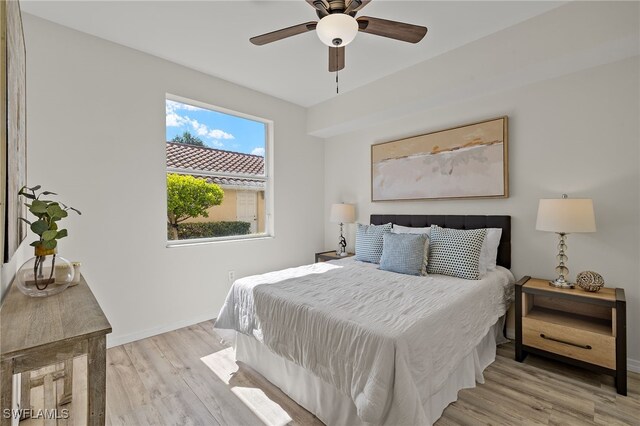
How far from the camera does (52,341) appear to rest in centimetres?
93

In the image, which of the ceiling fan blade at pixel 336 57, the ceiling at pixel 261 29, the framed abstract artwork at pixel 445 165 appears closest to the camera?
the ceiling fan blade at pixel 336 57

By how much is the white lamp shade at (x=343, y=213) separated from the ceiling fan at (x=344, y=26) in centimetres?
232

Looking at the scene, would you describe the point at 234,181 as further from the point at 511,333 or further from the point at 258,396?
the point at 511,333

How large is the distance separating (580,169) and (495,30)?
1373 millimetres

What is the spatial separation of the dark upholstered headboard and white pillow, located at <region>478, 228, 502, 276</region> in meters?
0.08

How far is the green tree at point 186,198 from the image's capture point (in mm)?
3189

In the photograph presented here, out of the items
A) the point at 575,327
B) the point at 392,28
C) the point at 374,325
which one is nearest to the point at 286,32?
the point at 392,28

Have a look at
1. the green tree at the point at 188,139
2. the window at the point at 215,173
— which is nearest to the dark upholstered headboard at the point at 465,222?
the window at the point at 215,173

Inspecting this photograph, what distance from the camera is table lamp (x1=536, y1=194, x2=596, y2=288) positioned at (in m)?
2.18

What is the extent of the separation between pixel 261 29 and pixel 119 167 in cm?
178

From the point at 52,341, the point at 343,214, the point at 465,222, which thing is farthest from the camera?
the point at 343,214

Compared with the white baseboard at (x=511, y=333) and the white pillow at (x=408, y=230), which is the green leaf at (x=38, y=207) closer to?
the white pillow at (x=408, y=230)

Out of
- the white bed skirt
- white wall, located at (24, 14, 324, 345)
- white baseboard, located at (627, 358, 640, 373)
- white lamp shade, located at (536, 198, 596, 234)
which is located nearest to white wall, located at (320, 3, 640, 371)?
white baseboard, located at (627, 358, 640, 373)

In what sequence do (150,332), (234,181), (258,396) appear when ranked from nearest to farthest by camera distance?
(258,396)
(150,332)
(234,181)
